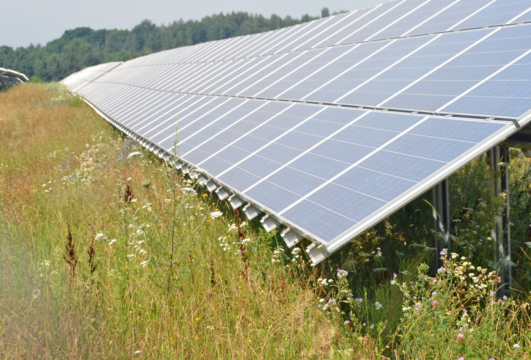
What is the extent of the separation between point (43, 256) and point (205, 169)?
2.63 m

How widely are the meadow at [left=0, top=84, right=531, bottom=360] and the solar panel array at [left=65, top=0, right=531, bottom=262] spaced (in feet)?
1.97

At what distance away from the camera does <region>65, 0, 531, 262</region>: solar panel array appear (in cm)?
450

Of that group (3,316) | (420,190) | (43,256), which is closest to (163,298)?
(3,316)

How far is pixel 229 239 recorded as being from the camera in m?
6.20

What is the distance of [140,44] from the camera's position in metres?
198

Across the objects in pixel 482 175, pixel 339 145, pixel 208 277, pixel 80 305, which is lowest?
pixel 482 175

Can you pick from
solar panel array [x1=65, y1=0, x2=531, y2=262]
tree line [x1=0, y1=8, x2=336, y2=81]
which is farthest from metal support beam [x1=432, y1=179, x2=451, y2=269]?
tree line [x1=0, y1=8, x2=336, y2=81]

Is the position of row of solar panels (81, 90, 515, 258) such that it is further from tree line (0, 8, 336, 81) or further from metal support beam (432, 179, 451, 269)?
tree line (0, 8, 336, 81)

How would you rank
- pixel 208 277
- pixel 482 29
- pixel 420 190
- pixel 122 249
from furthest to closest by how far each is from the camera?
1. pixel 482 29
2. pixel 122 249
3. pixel 208 277
4. pixel 420 190

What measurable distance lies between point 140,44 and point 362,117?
206 metres

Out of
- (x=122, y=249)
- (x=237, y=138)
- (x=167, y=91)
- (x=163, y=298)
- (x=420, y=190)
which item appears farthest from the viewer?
(x=167, y=91)

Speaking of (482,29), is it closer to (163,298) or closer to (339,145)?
(339,145)

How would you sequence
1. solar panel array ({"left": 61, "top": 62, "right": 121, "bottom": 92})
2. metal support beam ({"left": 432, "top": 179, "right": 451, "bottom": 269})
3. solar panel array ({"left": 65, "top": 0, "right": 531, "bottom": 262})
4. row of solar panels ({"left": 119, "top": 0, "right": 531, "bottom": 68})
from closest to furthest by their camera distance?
solar panel array ({"left": 65, "top": 0, "right": 531, "bottom": 262}) → metal support beam ({"left": 432, "top": 179, "right": 451, "bottom": 269}) → row of solar panels ({"left": 119, "top": 0, "right": 531, "bottom": 68}) → solar panel array ({"left": 61, "top": 62, "right": 121, "bottom": 92})

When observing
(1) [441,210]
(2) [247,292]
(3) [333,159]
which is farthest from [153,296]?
(1) [441,210]
